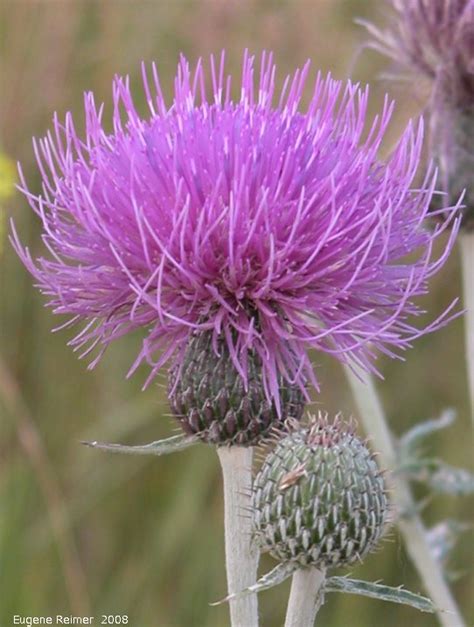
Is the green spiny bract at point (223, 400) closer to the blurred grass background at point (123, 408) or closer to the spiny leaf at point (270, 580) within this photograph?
the spiny leaf at point (270, 580)

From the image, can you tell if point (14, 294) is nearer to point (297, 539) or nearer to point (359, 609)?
point (359, 609)

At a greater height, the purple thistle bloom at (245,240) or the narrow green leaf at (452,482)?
the purple thistle bloom at (245,240)

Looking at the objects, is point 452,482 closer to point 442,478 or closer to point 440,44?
point 442,478

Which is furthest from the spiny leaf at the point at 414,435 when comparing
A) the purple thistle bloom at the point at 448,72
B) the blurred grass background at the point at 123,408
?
the blurred grass background at the point at 123,408

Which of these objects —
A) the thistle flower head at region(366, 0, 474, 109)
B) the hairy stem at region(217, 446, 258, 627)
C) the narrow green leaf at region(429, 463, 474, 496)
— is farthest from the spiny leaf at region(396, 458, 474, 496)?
the thistle flower head at region(366, 0, 474, 109)

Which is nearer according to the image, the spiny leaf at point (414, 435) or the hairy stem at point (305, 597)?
the hairy stem at point (305, 597)

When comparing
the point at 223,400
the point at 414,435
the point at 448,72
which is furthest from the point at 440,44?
the point at 223,400

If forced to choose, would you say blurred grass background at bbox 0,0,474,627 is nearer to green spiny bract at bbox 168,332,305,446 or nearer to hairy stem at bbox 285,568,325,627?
green spiny bract at bbox 168,332,305,446

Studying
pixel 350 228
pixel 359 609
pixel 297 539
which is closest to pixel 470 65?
pixel 350 228
